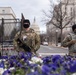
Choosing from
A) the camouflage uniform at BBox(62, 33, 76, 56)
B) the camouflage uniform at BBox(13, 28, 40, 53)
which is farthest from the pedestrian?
the camouflage uniform at BBox(13, 28, 40, 53)

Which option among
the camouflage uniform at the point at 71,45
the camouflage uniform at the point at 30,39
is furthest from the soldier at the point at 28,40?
the camouflage uniform at the point at 71,45

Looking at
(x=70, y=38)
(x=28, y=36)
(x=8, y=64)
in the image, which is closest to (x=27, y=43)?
(x=28, y=36)

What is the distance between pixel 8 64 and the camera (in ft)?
16.6

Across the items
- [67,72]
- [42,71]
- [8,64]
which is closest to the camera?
[42,71]

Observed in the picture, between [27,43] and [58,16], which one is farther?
[58,16]

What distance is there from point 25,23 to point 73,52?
1274 millimetres

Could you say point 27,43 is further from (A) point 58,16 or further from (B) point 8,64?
(A) point 58,16

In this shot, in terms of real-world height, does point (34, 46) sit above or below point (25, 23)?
below

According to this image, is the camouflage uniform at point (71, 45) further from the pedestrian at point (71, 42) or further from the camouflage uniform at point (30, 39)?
the camouflage uniform at point (30, 39)

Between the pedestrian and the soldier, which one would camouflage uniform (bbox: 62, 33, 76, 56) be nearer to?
the pedestrian

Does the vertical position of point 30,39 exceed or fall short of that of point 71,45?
it exceeds it

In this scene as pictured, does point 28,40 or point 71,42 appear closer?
point 71,42

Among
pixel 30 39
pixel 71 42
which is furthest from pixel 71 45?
pixel 30 39

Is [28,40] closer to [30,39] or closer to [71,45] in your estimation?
[30,39]
